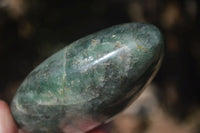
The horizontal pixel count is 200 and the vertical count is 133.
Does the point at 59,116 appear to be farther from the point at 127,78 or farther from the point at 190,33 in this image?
the point at 190,33

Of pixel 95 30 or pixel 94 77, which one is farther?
pixel 95 30

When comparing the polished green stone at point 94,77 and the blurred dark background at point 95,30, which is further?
the blurred dark background at point 95,30

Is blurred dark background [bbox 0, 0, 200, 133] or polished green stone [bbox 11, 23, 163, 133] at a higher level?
polished green stone [bbox 11, 23, 163, 133]

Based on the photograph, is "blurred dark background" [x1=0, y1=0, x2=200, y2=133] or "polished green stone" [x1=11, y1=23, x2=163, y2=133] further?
"blurred dark background" [x1=0, y1=0, x2=200, y2=133]

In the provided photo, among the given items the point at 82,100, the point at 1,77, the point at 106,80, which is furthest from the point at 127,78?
the point at 1,77

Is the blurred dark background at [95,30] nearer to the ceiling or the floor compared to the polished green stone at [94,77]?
nearer to the floor
